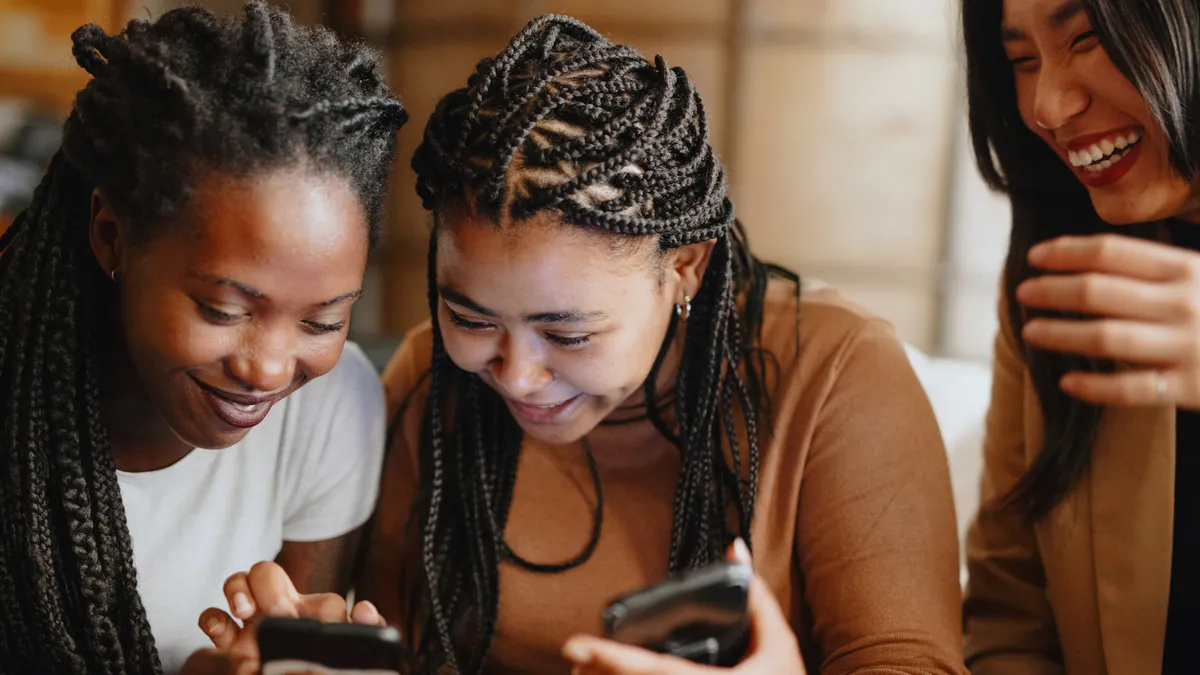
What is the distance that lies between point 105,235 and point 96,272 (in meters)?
0.06

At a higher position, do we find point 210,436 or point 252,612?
point 210,436

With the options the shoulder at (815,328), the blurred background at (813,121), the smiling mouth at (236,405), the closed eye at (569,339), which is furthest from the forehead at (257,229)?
the blurred background at (813,121)

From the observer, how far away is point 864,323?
1199 mm

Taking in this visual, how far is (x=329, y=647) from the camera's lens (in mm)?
743

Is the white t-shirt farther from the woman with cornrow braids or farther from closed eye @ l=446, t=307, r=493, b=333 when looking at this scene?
closed eye @ l=446, t=307, r=493, b=333

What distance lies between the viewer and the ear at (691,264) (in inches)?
42.3

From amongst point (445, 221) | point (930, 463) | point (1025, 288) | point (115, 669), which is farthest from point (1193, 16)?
point (115, 669)

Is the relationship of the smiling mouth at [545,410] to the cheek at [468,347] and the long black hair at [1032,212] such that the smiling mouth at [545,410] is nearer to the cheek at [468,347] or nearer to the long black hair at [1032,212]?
the cheek at [468,347]

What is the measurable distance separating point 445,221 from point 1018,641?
0.83 m

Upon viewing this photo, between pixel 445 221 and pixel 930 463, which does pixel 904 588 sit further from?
pixel 445 221

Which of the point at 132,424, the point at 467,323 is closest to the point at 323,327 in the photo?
the point at 467,323

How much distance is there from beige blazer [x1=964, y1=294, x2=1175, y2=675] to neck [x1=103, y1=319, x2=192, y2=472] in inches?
36.6

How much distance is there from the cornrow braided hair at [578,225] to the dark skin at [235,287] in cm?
14

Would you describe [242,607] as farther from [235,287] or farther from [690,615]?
[690,615]
